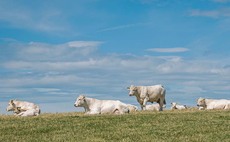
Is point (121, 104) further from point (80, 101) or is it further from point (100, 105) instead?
point (80, 101)

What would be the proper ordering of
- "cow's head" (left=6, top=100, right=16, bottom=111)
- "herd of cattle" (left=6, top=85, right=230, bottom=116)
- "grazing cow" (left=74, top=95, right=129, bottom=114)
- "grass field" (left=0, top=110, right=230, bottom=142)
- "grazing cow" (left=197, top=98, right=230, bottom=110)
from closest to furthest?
1. "grass field" (left=0, top=110, right=230, bottom=142)
2. "grazing cow" (left=74, top=95, right=129, bottom=114)
3. "herd of cattle" (left=6, top=85, right=230, bottom=116)
4. "cow's head" (left=6, top=100, right=16, bottom=111)
5. "grazing cow" (left=197, top=98, right=230, bottom=110)

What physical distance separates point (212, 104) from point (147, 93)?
21.7ft

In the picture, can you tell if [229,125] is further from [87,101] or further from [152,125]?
[87,101]

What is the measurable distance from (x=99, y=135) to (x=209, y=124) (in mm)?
5649

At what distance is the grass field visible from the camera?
17.3m

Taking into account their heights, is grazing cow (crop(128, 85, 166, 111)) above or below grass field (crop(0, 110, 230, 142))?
above

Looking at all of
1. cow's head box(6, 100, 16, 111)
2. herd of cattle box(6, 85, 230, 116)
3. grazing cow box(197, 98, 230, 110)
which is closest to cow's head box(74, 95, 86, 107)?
herd of cattle box(6, 85, 230, 116)

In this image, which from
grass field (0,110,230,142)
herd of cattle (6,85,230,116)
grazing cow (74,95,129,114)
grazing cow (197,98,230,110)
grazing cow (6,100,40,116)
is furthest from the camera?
grazing cow (197,98,230,110)

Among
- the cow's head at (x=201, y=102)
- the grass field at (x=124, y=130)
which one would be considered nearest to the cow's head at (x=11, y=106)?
the grass field at (x=124, y=130)

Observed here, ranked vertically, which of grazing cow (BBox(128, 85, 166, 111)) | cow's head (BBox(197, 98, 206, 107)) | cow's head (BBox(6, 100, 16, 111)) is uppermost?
grazing cow (BBox(128, 85, 166, 111))

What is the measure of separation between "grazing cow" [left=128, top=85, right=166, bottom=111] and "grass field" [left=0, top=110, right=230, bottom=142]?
16.0m

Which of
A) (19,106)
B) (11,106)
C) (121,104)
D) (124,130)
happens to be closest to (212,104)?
(121,104)

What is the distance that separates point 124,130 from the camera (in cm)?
1916

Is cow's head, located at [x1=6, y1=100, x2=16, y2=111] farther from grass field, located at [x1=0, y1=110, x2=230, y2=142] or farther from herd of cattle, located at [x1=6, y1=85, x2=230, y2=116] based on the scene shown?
grass field, located at [x1=0, y1=110, x2=230, y2=142]
